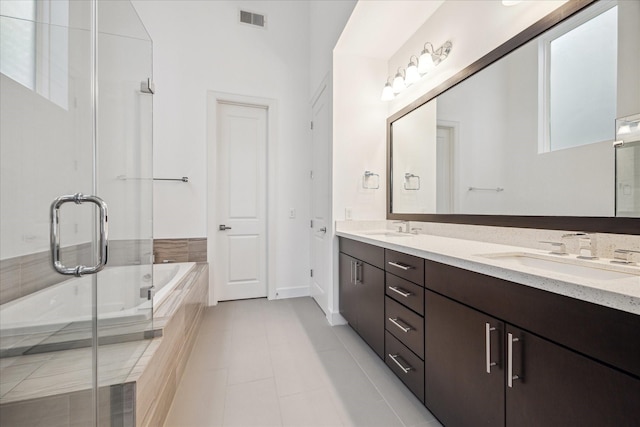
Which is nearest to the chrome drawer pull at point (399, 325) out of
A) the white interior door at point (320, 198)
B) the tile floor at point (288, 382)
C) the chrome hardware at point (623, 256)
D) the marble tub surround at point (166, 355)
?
the tile floor at point (288, 382)

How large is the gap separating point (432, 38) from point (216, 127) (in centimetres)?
224

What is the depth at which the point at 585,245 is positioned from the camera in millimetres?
1010

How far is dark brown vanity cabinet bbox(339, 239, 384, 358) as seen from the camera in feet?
5.52

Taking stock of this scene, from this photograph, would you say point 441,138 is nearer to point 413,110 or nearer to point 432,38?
point 413,110

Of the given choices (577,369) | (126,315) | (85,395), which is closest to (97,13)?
(126,315)

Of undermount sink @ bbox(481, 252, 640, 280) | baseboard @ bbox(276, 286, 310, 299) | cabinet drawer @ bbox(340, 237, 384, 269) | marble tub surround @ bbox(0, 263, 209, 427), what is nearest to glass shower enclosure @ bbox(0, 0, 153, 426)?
marble tub surround @ bbox(0, 263, 209, 427)

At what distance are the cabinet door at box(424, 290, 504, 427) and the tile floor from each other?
0.25 metres

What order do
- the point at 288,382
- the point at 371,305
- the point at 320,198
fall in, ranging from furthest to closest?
the point at 320,198 → the point at 371,305 → the point at 288,382

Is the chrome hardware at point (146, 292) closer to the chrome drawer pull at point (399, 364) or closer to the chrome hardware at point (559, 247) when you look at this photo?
the chrome drawer pull at point (399, 364)

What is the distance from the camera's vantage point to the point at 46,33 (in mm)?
1288

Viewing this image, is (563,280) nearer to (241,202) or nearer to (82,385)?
(82,385)

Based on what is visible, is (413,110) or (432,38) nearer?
(432,38)

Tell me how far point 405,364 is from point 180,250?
2.45m

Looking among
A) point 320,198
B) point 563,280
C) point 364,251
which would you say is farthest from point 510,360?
point 320,198
